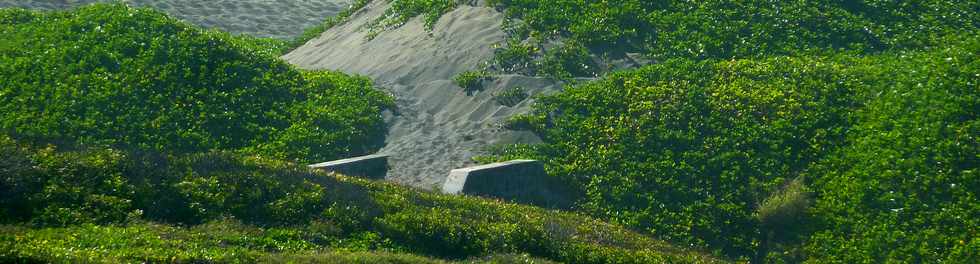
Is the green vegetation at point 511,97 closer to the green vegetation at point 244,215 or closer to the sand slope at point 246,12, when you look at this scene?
the green vegetation at point 244,215

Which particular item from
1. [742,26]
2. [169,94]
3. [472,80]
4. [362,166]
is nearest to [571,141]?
[362,166]

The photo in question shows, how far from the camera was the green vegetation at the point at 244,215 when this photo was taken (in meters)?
7.94

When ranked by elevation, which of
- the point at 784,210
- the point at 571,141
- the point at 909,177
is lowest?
the point at 571,141

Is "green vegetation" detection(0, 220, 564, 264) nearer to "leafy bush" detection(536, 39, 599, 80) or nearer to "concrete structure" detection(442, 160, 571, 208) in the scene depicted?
"concrete structure" detection(442, 160, 571, 208)

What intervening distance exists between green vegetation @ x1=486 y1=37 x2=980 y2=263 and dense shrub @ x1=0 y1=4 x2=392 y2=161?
97.7 inches

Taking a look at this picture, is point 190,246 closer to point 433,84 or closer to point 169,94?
point 169,94

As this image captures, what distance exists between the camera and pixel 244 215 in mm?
8711

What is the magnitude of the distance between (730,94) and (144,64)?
7138mm

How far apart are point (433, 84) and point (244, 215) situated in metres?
6.49

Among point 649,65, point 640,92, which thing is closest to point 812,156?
point 640,92

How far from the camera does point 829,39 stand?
46.4ft

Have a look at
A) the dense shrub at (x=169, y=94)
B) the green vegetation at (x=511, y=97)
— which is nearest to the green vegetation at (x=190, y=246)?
the dense shrub at (x=169, y=94)

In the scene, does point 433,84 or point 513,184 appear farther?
point 433,84

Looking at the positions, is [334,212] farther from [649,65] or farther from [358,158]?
[649,65]
